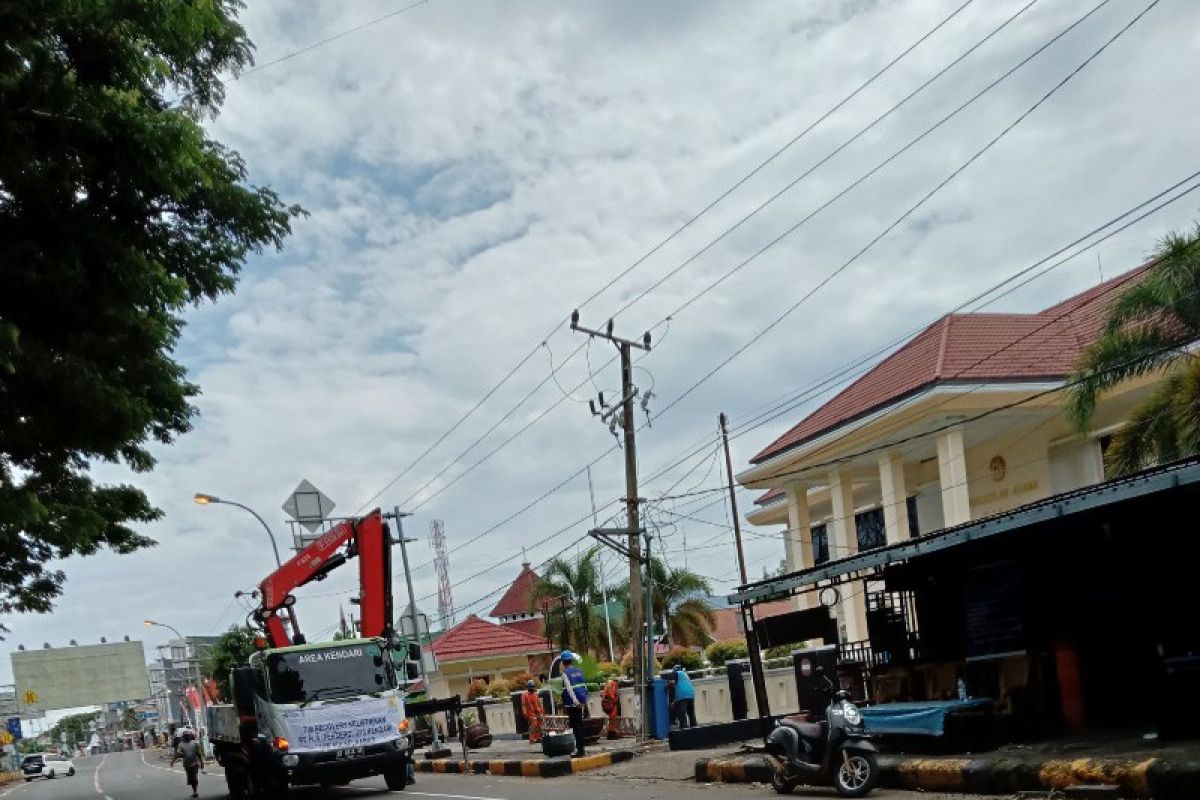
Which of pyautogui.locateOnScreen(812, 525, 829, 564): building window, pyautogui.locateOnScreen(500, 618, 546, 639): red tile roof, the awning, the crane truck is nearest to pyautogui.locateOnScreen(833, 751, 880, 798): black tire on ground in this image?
the awning

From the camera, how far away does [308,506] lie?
103 ft

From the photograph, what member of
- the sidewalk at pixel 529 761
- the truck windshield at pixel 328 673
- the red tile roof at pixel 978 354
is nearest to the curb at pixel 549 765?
the sidewalk at pixel 529 761

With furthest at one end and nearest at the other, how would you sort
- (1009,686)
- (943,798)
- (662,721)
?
(662,721) < (1009,686) < (943,798)

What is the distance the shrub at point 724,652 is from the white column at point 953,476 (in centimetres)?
1444

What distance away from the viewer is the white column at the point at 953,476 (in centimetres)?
2528

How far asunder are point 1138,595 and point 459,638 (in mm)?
43918

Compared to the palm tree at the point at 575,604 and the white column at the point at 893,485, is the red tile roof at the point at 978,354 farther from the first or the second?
the palm tree at the point at 575,604

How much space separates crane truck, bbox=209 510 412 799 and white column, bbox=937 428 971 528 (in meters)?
12.3

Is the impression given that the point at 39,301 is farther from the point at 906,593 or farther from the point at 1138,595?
the point at 906,593

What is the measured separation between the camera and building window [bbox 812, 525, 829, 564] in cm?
3760

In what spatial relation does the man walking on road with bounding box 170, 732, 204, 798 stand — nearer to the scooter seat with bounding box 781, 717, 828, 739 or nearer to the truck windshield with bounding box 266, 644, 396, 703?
the truck windshield with bounding box 266, 644, 396, 703

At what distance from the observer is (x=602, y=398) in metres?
24.9

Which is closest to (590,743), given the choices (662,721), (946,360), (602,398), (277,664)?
(662,721)

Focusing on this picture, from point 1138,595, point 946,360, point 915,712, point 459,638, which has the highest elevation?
point 946,360
